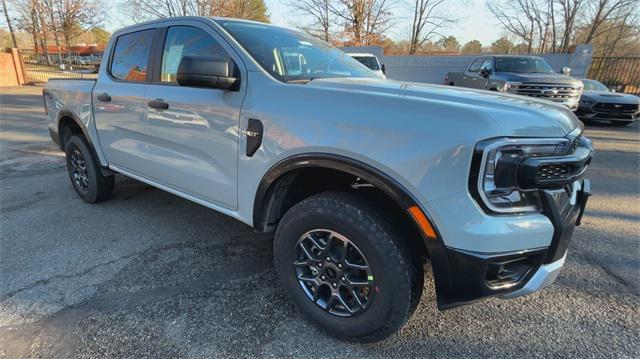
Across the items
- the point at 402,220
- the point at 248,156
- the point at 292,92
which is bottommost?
the point at 402,220

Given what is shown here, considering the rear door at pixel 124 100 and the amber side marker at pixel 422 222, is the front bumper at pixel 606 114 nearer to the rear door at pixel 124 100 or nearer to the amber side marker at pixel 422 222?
the amber side marker at pixel 422 222

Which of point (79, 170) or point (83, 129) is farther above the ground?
point (83, 129)

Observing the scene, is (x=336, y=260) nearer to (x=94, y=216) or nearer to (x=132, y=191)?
(x=94, y=216)

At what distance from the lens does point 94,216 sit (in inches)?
159

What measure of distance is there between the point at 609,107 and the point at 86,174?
38.1ft

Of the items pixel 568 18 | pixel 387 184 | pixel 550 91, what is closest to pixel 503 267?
pixel 387 184

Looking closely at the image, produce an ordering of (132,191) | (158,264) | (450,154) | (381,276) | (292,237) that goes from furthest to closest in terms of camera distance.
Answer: (132,191)
(158,264)
(292,237)
(381,276)
(450,154)

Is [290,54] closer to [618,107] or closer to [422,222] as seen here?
[422,222]

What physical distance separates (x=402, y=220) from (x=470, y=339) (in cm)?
86

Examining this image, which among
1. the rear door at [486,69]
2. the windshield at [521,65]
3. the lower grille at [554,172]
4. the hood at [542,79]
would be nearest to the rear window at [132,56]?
the lower grille at [554,172]

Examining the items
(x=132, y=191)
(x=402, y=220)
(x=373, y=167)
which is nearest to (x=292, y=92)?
(x=373, y=167)

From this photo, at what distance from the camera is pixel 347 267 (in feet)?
6.77

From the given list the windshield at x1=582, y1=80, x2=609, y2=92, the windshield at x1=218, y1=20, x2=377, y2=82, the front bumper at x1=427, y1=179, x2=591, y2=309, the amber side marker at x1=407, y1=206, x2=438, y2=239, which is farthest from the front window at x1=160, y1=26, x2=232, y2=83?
the windshield at x1=582, y1=80, x2=609, y2=92

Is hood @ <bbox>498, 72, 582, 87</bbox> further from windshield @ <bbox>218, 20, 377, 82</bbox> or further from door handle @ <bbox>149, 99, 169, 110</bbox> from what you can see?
door handle @ <bbox>149, 99, 169, 110</bbox>
